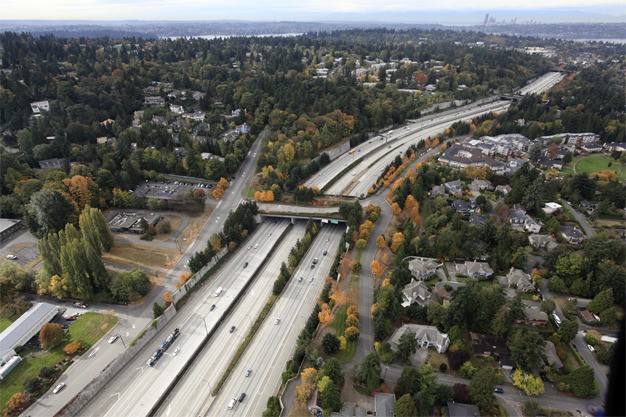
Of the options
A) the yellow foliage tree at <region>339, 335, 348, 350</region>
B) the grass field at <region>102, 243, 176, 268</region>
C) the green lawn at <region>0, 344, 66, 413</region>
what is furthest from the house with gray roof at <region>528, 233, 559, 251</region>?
the green lawn at <region>0, 344, 66, 413</region>

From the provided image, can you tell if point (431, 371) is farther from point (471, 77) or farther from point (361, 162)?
point (471, 77)

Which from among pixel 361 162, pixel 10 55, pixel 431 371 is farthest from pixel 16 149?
pixel 431 371

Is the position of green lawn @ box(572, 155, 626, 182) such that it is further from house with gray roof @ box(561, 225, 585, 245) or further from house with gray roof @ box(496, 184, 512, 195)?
house with gray roof @ box(561, 225, 585, 245)

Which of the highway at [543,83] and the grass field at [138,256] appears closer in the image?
the grass field at [138,256]

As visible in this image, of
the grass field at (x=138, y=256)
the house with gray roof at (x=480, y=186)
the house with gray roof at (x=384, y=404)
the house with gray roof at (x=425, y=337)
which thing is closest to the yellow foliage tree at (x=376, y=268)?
the house with gray roof at (x=425, y=337)

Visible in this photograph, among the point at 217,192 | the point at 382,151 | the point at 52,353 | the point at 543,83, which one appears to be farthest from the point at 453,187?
the point at 543,83

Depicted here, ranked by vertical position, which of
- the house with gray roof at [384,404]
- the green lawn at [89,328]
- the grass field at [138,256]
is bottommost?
the green lawn at [89,328]

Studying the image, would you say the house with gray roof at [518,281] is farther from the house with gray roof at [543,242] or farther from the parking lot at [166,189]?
the parking lot at [166,189]

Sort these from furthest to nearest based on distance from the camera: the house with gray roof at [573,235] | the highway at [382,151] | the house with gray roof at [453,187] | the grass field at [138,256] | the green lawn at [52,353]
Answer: the highway at [382,151]
the house with gray roof at [453,187]
the house with gray roof at [573,235]
the grass field at [138,256]
the green lawn at [52,353]
